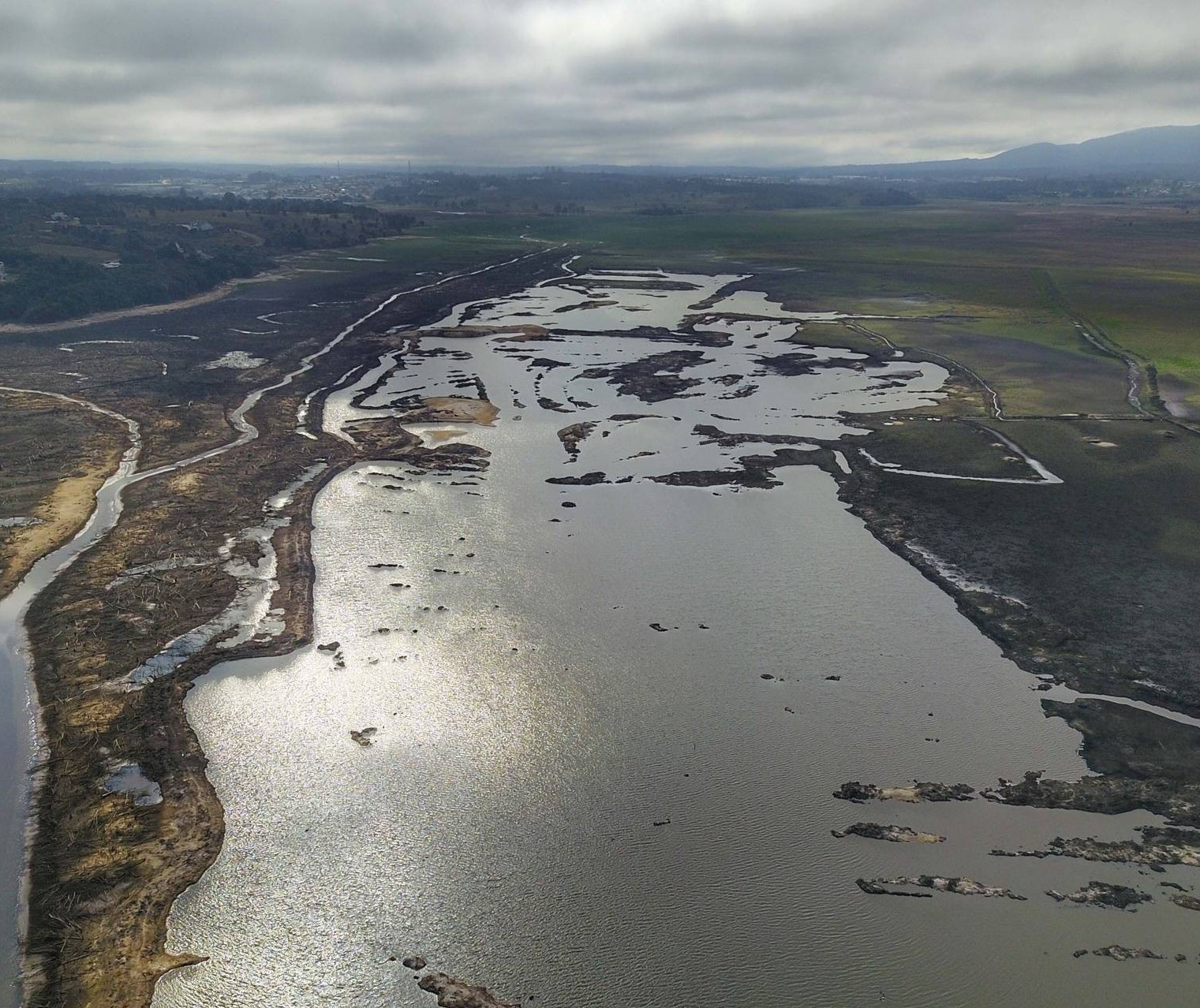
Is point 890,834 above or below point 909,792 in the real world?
below

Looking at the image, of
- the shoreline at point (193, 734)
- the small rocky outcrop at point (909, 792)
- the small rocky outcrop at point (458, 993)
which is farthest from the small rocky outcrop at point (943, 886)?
the shoreline at point (193, 734)

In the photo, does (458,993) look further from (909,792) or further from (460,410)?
(460,410)

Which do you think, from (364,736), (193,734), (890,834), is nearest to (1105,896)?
(890,834)

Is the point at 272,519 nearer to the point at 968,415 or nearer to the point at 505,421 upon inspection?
the point at 505,421

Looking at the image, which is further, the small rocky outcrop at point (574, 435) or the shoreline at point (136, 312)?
the shoreline at point (136, 312)

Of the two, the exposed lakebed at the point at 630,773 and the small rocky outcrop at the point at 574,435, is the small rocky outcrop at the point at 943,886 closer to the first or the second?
the exposed lakebed at the point at 630,773

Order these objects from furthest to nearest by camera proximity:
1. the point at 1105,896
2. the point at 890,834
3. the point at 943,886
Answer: the point at 890,834, the point at 943,886, the point at 1105,896
